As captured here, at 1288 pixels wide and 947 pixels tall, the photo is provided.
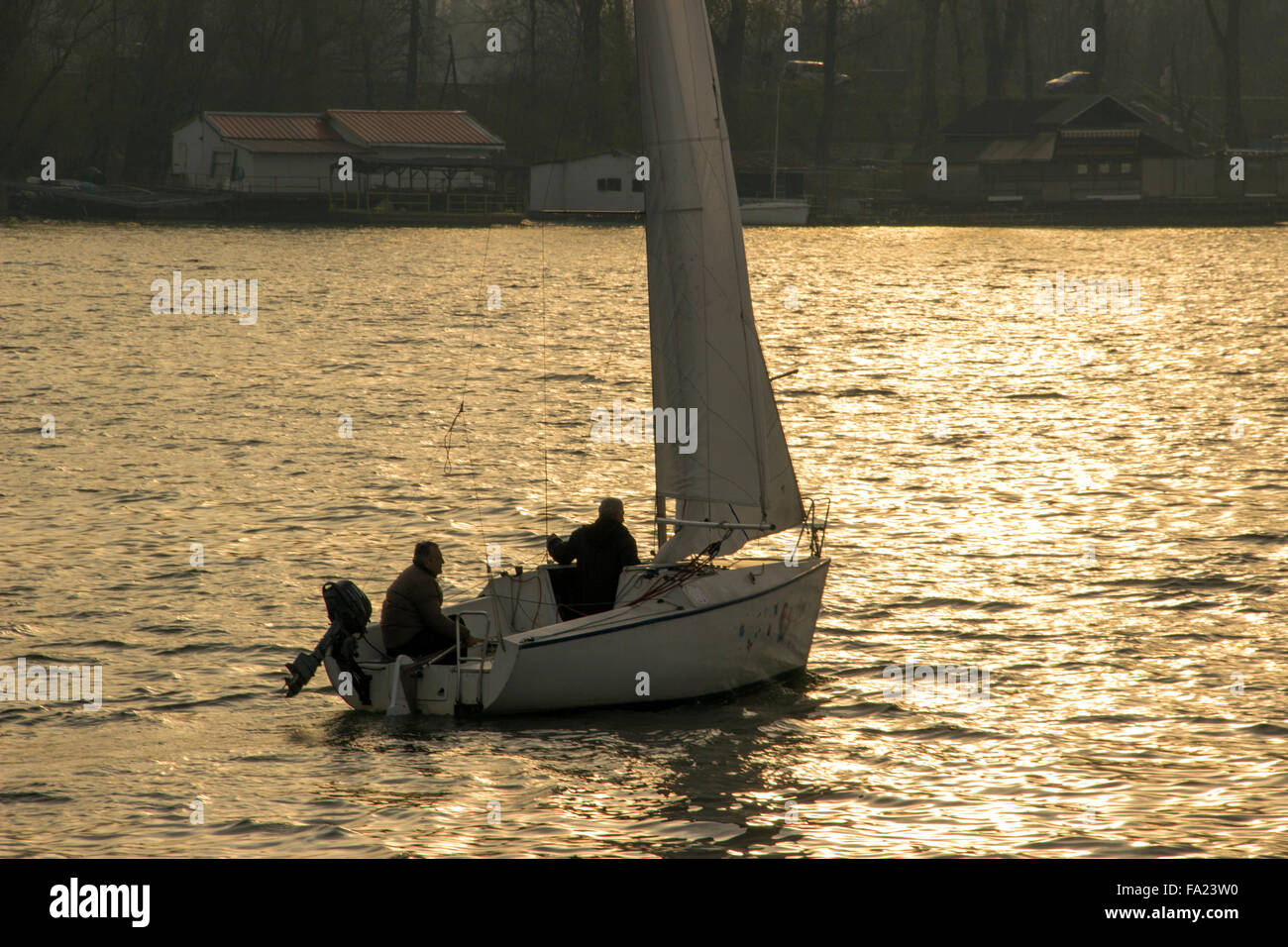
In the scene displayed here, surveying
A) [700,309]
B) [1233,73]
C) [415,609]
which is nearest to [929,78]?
[1233,73]

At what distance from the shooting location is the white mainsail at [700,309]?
637 inches

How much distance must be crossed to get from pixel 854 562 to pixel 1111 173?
10126 centimetres

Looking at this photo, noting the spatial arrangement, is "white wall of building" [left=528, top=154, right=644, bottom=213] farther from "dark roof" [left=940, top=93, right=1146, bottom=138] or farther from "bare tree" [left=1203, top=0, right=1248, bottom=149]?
"bare tree" [left=1203, top=0, right=1248, bottom=149]

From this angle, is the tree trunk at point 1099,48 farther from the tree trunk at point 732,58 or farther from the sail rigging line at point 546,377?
the sail rigging line at point 546,377

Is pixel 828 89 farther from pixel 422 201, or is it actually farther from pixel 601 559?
pixel 601 559

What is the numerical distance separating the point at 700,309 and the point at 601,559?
9.23ft

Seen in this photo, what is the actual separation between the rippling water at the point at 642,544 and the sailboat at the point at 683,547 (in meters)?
0.43

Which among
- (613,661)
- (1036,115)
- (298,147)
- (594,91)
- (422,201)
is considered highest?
(594,91)

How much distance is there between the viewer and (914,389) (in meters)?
45.5

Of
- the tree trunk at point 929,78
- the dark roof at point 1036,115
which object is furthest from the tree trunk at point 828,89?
the dark roof at point 1036,115

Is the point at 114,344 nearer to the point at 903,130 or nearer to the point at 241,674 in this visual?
the point at 241,674

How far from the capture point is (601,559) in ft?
53.6

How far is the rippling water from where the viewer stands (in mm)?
13633
